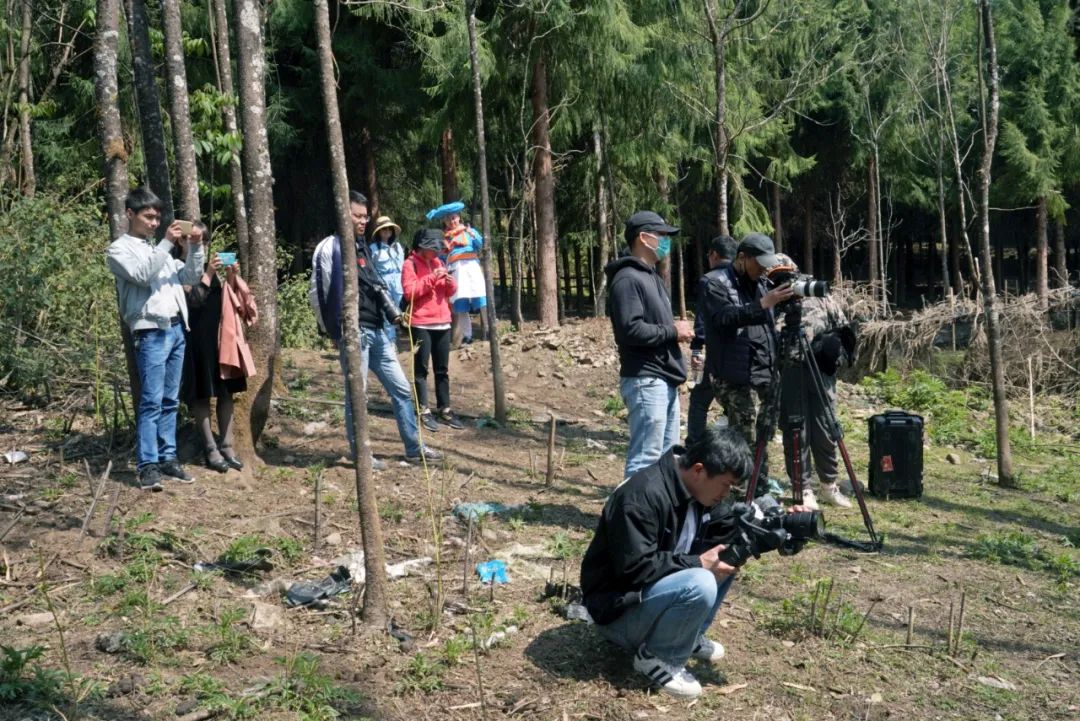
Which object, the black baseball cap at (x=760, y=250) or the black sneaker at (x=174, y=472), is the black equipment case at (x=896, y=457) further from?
the black sneaker at (x=174, y=472)

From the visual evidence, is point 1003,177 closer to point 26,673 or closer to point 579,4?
point 579,4

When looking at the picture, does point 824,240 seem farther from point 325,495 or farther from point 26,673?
point 26,673

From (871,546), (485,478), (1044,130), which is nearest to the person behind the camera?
(871,546)

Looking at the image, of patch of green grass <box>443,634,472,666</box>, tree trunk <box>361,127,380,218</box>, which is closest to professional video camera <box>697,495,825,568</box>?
patch of green grass <box>443,634,472,666</box>

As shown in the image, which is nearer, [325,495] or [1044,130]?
[325,495]

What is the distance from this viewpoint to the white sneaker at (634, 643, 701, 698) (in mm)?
4348

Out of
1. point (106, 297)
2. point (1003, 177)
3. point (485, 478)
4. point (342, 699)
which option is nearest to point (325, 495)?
point (485, 478)

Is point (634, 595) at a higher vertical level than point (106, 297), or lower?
lower

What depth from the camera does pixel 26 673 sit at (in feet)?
13.6

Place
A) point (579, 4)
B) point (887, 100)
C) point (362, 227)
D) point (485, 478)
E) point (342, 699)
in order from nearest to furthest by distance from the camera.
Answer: point (342, 699) < point (362, 227) < point (485, 478) < point (579, 4) < point (887, 100)

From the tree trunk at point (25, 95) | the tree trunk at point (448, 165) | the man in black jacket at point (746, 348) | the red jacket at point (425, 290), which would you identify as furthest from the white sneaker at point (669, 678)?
the tree trunk at point (448, 165)

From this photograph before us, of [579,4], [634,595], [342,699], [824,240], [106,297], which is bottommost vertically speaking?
[342,699]

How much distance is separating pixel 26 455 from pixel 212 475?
146cm

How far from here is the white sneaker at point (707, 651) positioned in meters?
4.69
